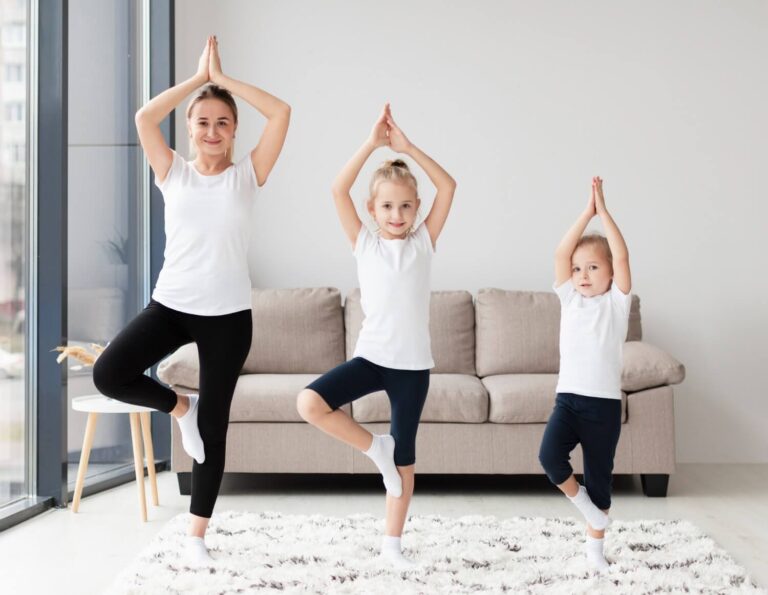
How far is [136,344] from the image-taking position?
2.52 meters

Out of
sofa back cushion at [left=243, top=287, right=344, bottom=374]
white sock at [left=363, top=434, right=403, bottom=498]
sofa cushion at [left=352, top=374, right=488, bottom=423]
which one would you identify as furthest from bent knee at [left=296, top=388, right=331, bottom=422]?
sofa back cushion at [left=243, top=287, right=344, bottom=374]

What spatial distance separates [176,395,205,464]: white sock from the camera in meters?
2.64

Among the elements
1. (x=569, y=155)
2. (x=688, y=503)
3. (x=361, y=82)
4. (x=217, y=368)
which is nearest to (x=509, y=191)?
(x=569, y=155)

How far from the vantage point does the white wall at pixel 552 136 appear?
474 cm

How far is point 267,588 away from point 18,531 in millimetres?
1293

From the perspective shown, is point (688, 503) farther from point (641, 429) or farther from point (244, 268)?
point (244, 268)

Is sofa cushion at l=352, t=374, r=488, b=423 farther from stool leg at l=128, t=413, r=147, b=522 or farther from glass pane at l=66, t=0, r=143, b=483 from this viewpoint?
glass pane at l=66, t=0, r=143, b=483

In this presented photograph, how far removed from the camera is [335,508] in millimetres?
3553

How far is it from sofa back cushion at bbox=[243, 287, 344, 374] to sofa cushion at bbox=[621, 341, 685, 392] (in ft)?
4.44

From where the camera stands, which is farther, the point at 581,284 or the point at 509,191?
the point at 509,191

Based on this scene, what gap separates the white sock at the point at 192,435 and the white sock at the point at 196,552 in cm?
25

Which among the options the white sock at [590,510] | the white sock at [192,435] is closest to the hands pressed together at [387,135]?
the white sock at [192,435]

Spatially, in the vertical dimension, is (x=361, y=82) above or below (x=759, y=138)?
above

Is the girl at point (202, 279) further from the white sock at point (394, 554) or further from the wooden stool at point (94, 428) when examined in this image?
the wooden stool at point (94, 428)
